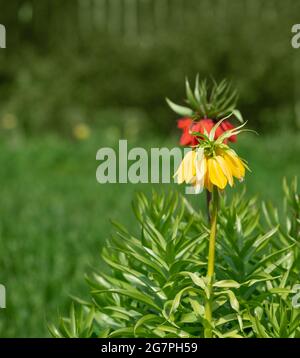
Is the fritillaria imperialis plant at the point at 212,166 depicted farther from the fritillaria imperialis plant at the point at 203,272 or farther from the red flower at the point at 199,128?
the red flower at the point at 199,128

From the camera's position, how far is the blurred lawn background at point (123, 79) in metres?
6.20

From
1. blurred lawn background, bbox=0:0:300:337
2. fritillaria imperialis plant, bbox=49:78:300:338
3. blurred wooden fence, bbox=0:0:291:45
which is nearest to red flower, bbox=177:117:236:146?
fritillaria imperialis plant, bbox=49:78:300:338

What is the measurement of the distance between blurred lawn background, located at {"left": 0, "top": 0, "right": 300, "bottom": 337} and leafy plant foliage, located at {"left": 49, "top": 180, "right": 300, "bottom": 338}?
3618mm

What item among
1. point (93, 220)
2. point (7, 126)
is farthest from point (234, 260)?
point (7, 126)

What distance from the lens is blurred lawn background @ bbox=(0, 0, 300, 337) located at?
620 cm

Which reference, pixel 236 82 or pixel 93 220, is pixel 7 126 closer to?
pixel 236 82

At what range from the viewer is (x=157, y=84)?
28.2ft

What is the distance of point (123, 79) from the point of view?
8.75 meters

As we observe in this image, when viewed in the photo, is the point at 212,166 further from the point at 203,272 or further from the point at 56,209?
the point at 56,209

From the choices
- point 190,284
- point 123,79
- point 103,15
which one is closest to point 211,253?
point 190,284

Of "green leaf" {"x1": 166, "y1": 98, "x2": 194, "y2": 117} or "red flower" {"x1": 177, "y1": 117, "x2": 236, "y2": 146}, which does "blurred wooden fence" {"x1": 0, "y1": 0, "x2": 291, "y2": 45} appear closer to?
"red flower" {"x1": 177, "y1": 117, "x2": 236, "y2": 146}

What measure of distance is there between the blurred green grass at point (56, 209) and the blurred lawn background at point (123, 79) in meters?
0.02

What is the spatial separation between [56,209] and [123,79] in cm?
458

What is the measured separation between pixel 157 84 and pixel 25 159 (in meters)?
2.76
